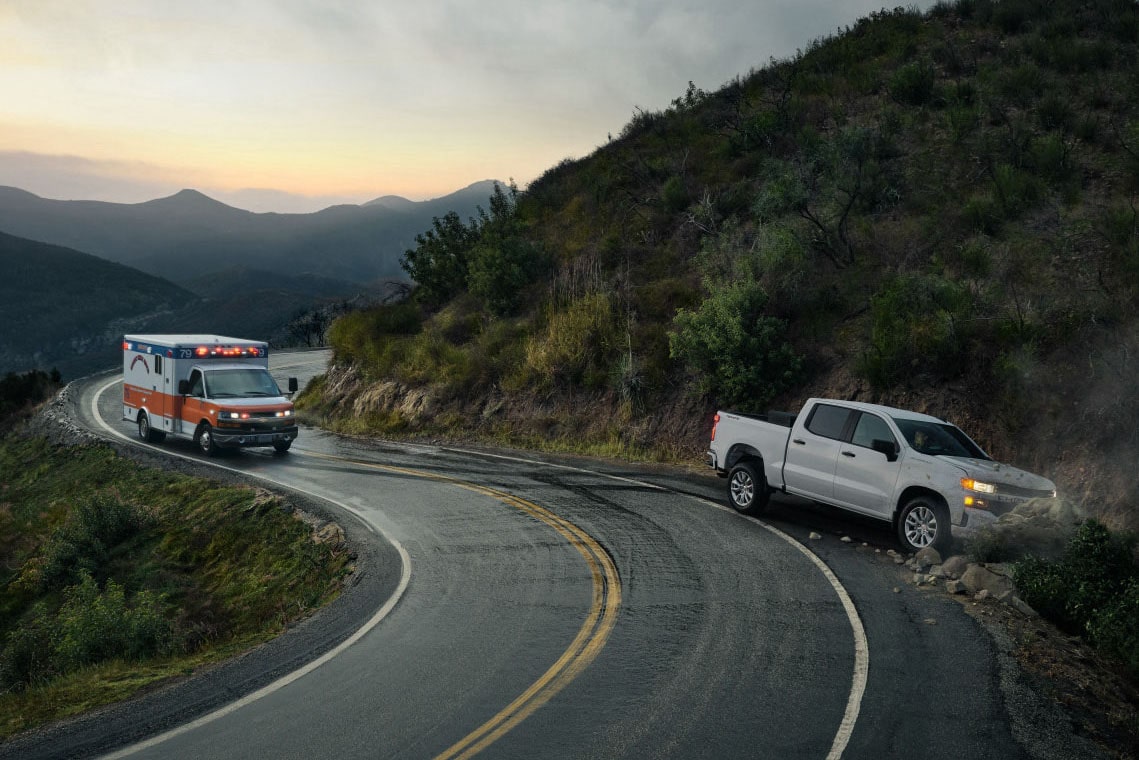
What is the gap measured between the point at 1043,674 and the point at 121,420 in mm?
30127

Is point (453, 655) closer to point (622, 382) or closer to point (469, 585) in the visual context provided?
point (469, 585)

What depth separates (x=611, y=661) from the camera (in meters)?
7.35

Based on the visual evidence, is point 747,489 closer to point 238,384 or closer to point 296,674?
point 296,674

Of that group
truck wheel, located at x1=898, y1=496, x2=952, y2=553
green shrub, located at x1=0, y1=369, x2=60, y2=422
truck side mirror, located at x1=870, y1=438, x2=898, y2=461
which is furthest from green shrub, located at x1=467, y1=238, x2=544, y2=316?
green shrub, located at x1=0, y1=369, x2=60, y2=422

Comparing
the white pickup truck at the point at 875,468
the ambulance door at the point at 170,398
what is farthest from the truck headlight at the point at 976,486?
the ambulance door at the point at 170,398

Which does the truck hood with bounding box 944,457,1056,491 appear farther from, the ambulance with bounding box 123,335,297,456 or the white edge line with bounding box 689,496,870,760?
the ambulance with bounding box 123,335,297,456

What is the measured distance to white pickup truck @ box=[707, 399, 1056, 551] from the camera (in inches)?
412

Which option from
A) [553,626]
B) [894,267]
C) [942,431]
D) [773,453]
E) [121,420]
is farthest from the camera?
[121,420]

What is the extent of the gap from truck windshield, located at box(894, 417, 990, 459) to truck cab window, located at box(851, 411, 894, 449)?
0.63 ft

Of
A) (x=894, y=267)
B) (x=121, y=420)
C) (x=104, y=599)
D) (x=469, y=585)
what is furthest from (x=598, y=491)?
(x=121, y=420)

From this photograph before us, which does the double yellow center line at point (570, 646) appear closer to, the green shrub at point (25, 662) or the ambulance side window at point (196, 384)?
the green shrub at point (25, 662)

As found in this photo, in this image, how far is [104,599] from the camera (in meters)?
Result: 12.4

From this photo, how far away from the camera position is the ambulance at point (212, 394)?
2050cm

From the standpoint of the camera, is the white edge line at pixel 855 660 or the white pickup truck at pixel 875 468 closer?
the white edge line at pixel 855 660
